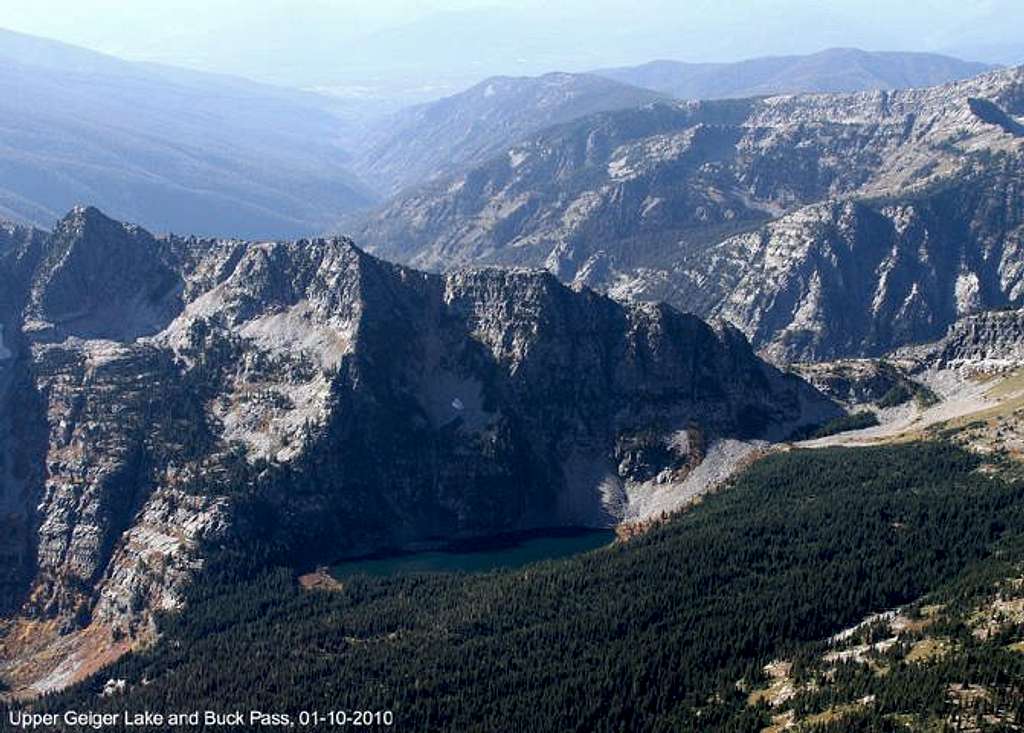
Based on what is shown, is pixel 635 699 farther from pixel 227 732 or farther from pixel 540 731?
pixel 227 732

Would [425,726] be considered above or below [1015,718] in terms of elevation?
below

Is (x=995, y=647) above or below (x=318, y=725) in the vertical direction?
above

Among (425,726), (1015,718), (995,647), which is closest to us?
(1015,718)

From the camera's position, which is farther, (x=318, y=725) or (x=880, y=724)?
(x=318, y=725)

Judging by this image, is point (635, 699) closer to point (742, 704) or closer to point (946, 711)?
point (742, 704)

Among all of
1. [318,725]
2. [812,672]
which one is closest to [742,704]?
[812,672]

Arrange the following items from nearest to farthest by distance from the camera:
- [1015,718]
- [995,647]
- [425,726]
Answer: [1015,718], [995,647], [425,726]

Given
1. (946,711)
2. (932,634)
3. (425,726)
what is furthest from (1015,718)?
(425,726)

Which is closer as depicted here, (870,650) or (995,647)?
(995,647)
